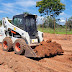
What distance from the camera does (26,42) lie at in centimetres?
626

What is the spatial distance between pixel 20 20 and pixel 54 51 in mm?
2568

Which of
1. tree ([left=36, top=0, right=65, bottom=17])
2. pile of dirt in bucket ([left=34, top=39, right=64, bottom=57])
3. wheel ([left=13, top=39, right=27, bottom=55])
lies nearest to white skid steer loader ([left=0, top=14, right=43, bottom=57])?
wheel ([left=13, top=39, right=27, bottom=55])

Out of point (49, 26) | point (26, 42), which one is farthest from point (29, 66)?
point (49, 26)

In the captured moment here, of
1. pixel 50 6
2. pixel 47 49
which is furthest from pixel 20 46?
pixel 50 6

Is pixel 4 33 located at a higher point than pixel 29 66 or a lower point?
higher

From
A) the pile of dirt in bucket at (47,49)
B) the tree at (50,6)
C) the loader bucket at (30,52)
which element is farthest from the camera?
the tree at (50,6)

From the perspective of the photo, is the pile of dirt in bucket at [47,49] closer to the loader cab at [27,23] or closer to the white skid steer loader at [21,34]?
the white skid steer loader at [21,34]

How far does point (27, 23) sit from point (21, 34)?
78 centimetres

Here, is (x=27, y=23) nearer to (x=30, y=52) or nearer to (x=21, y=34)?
(x=21, y=34)

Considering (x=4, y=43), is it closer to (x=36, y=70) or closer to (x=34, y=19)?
(x=34, y=19)

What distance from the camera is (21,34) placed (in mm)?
6301

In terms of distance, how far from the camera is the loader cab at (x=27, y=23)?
651 centimetres

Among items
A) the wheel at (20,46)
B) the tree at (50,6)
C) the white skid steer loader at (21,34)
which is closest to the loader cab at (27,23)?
the white skid steer loader at (21,34)

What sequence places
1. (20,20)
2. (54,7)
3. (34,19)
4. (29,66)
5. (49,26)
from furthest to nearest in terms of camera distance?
(54,7)
(49,26)
(34,19)
(20,20)
(29,66)
